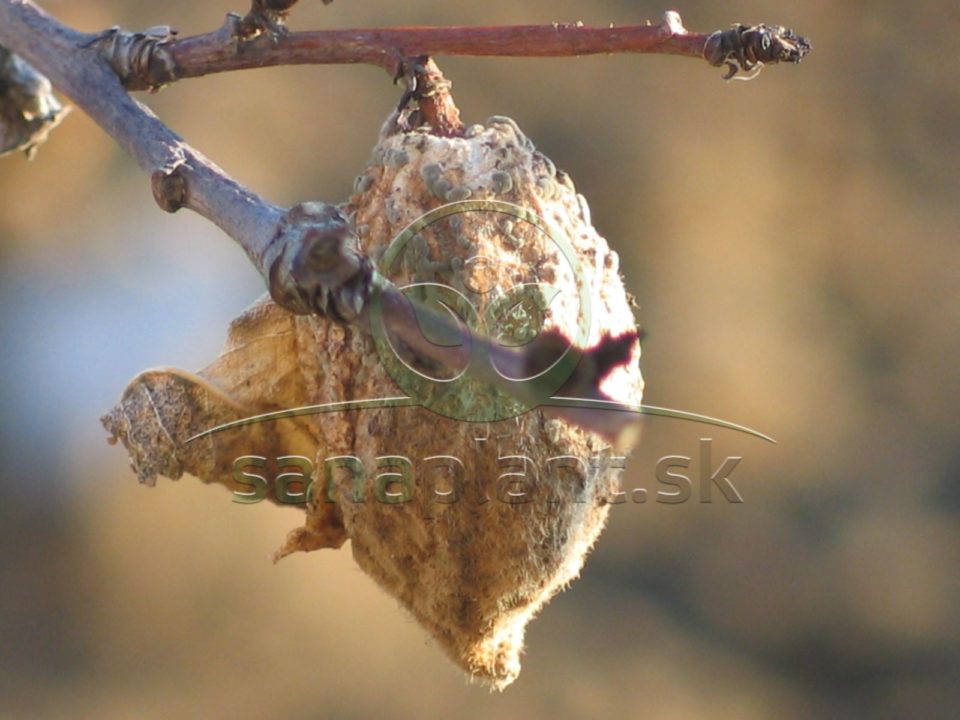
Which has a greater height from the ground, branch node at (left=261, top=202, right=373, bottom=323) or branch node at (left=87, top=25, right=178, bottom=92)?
branch node at (left=87, top=25, right=178, bottom=92)

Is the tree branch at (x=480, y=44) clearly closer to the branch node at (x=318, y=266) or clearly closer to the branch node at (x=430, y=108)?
the branch node at (x=430, y=108)

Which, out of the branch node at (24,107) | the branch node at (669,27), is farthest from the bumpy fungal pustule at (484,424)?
the branch node at (24,107)

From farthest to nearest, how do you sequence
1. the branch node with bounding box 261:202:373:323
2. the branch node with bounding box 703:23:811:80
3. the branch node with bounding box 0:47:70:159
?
the branch node with bounding box 0:47:70:159 → the branch node with bounding box 703:23:811:80 → the branch node with bounding box 261:202:373:323

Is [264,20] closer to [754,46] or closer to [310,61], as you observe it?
[310,61]

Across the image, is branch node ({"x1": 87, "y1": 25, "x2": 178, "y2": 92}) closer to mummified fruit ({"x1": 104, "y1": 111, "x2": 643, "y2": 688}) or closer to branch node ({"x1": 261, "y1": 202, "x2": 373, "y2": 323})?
mummified fruit ({"x1": 104, "y1": 111, "x2": 643, "y2": 688})

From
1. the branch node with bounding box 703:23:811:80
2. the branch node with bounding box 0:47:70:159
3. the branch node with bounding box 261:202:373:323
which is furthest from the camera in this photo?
the branch node with bounding box 0:47:70:159

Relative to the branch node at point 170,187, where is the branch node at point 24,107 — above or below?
below

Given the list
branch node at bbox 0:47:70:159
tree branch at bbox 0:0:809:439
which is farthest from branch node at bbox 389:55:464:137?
branch node at bbox 0:47:70:159
